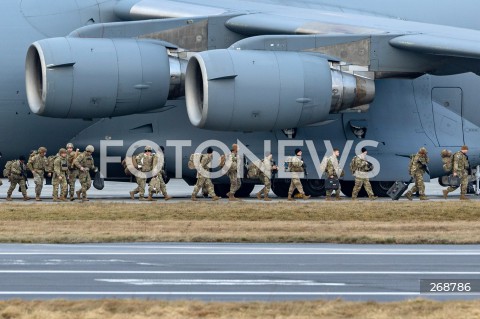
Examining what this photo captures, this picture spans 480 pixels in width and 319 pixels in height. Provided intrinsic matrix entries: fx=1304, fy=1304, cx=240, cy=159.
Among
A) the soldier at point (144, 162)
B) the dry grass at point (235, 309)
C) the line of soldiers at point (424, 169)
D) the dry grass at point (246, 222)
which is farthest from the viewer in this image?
the line of soldiers at point (424, 169)

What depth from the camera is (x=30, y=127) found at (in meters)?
25.2

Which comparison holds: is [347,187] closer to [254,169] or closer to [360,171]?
[360,171]

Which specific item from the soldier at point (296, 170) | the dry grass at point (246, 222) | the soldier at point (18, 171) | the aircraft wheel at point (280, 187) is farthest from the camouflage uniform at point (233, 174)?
the soldier at point (18, 171)

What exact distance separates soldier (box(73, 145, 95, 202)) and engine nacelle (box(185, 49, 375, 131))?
231 centimetres

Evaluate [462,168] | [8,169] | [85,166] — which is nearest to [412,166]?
[462,168]

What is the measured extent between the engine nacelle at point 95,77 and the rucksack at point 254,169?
7.75 ft

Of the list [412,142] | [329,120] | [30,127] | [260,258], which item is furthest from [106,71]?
[260,258]

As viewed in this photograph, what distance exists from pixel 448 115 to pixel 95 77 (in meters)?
7.99

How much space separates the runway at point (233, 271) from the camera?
12.0m

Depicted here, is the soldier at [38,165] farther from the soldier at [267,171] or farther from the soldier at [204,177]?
the soldier at [267,171]

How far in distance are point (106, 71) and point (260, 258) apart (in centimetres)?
992

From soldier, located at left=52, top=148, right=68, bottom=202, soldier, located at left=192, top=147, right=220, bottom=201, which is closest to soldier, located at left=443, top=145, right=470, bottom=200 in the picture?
soldier, located at left=192, top=147, right=220, bottom=201

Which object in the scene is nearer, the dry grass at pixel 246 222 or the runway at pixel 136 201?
the dry grass at pixel 246 222

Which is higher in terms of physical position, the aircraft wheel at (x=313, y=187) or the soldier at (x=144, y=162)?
the soldier at (x=144, y=162)
